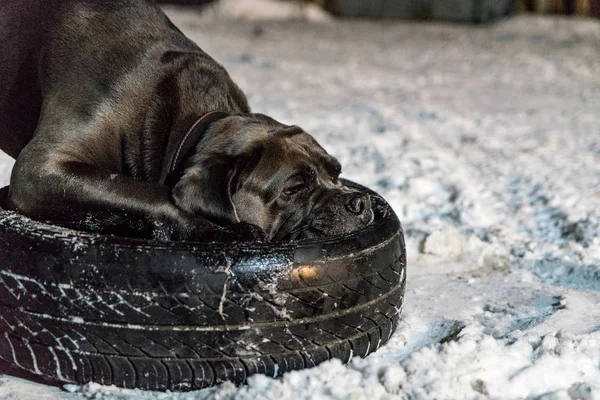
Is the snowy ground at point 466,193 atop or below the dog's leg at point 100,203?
below

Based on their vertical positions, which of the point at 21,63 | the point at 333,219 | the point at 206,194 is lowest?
the point at 333,219

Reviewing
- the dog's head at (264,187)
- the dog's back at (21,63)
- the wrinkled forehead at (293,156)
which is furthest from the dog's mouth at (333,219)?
the dog's back at (21,63)

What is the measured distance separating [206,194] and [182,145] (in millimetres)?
331

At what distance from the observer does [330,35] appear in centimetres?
1380

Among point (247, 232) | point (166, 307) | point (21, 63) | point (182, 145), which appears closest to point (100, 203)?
point (182, 145)

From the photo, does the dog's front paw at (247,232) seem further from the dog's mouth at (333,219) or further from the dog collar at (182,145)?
the dog collar at (182,145)

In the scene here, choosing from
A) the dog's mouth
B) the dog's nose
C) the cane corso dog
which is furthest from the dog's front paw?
the dog's nose

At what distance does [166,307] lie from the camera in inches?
105

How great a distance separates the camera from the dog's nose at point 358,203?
327 cm

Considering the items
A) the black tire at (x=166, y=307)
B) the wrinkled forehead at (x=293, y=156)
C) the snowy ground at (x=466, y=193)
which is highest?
the wrinkled forehead at (x=293, y=156)

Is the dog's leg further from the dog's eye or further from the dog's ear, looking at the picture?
the dog's eye

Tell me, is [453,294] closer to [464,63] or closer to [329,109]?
[329,109]

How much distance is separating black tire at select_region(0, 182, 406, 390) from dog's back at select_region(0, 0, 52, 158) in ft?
4.08

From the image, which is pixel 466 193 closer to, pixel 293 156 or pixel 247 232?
pixel 293 156
